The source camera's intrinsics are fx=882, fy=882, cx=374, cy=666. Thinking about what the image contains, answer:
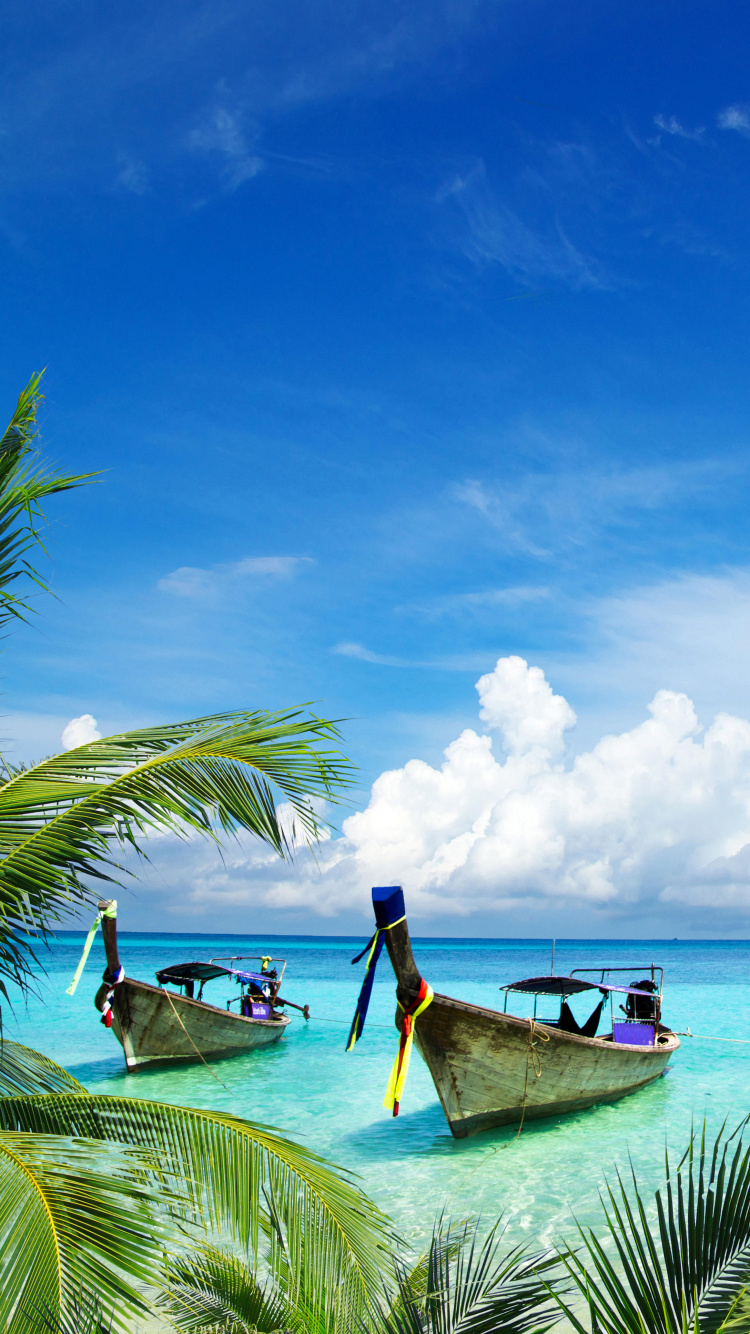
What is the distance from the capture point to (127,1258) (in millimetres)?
2586

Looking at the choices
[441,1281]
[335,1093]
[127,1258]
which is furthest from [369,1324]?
[335,1093]

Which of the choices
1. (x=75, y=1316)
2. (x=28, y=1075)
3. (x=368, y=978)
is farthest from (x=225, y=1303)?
(x=368, y=978)

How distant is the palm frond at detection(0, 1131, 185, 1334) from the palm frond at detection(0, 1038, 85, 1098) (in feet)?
4.23

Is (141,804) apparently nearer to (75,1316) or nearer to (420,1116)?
(75,1316)

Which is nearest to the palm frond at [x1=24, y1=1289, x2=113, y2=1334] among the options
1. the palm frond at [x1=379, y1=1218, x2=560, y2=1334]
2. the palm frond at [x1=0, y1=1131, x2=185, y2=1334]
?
the palm frond at [x1=0, y1=1131, x2=185, y2=1334]

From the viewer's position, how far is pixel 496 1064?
35.6 ft

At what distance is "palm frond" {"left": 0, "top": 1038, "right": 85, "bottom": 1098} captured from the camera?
416 cm

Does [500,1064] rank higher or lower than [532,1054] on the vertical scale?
lower

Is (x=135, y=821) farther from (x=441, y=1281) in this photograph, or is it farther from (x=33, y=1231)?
(x=441, y=1281)

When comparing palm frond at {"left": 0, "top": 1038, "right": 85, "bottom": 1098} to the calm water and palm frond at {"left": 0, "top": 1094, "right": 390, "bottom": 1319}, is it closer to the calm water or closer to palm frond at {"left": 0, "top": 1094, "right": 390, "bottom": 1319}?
palm frond at {"left": 0, "top": 1094, "right": 390, "bottom": 1319}

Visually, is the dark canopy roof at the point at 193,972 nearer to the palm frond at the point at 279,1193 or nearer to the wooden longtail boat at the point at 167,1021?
the wooden longtail boat at the point at 167,1021

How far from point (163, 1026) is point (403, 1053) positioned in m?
11.0

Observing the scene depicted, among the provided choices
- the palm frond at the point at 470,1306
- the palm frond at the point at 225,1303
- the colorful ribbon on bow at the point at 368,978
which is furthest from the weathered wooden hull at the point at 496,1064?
the palm frond at the point at 470,1306

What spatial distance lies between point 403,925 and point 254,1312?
3186mm
